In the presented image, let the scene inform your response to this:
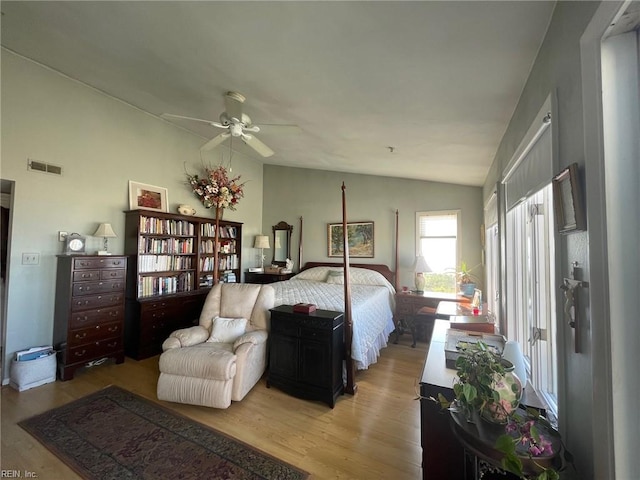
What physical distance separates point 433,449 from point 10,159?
4.40 metres

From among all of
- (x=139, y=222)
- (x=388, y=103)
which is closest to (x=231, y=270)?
(x=139, y=222)

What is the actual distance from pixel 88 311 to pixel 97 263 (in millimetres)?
541

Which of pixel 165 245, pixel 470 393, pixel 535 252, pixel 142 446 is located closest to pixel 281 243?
pixel 165 245

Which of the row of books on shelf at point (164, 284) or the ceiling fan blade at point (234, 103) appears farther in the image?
the row of books on shelf at point (164, 284)

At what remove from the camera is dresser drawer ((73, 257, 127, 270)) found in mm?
3006

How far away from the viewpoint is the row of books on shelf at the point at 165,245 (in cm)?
378

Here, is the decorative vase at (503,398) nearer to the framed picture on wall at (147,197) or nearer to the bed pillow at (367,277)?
the bed pillow at (367,277)

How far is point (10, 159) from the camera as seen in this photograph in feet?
9.14

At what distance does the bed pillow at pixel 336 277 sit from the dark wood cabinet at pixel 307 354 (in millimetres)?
2019

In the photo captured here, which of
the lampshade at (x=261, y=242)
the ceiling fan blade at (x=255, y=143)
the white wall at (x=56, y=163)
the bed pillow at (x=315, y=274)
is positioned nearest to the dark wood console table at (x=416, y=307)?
the bed pillow at (x=315, y=274)

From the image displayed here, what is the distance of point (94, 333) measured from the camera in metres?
3.14

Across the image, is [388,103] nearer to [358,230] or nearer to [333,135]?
[333,135]

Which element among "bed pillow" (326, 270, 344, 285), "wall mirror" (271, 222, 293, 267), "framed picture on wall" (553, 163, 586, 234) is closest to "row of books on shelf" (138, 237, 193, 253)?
"wall mirror" (271, 222, 293, 267)

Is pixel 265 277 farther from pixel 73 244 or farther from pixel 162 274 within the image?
pixel 73 244
